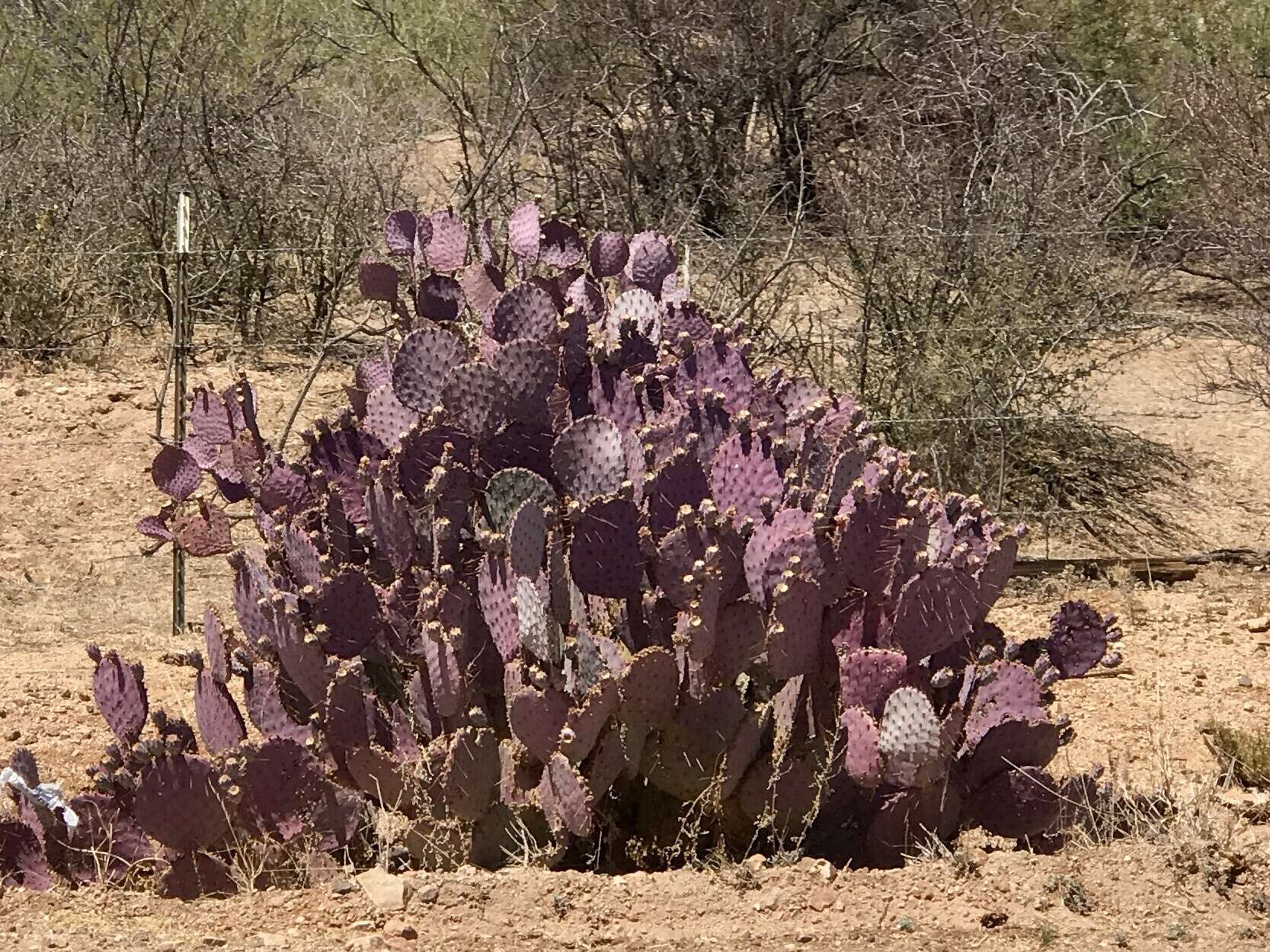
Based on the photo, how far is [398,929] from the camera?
3.65 m

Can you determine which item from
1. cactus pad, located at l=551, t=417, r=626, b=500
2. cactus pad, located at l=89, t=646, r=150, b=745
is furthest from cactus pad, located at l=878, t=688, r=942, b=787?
cactus pad, located at l=89, t=646, r=150, b=745

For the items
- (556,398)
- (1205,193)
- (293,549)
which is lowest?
(293,549)

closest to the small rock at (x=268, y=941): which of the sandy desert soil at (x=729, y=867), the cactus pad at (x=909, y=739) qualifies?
the sandy desert soil at (x=729, y=867)

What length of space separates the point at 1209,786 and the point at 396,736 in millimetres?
1932

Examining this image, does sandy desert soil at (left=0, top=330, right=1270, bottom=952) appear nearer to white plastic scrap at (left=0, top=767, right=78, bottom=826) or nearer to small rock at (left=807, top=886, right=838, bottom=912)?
small rock at (left=807, top=886, right=838, bottom=912)

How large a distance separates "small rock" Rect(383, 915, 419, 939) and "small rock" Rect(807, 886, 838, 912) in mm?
809

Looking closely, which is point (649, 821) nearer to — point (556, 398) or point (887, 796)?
point (887, 796)

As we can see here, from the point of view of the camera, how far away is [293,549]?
418cm

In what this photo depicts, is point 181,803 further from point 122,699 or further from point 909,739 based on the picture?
point 909,739

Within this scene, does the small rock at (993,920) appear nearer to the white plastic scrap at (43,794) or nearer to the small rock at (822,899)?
the small rock at (822,899)

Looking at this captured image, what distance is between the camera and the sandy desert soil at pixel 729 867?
3.68 metres

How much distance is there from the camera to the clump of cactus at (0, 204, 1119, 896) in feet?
12.9

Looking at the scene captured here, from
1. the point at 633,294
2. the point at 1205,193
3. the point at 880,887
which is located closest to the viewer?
the point at 880,887

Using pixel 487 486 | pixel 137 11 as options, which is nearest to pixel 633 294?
pixel 487 486
